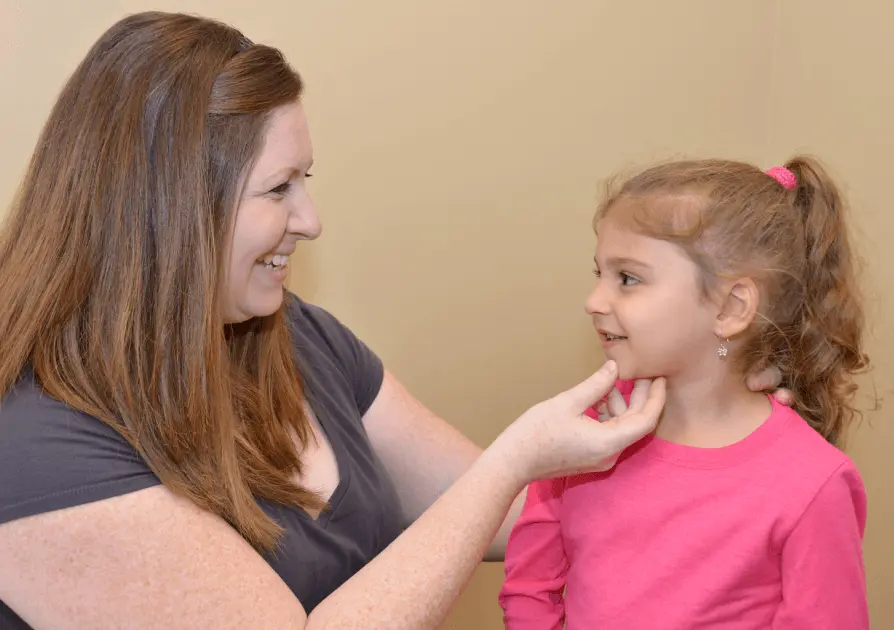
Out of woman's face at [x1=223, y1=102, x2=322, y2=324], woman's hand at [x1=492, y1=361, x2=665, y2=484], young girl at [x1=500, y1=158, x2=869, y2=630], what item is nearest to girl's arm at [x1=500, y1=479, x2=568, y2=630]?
young girl at [x1=500, y1=158, x2=869, y2=630]

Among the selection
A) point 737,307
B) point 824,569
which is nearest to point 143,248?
point 737,307

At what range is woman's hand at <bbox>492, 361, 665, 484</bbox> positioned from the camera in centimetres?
115

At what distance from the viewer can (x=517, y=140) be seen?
6.08 feet

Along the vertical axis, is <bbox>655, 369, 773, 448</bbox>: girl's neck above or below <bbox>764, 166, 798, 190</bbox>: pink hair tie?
below

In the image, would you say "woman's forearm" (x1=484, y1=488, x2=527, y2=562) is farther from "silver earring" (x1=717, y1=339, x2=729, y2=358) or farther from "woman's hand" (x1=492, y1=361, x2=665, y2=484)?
"silver earring" (x1=717, y1=339, x2=729, y2=358)

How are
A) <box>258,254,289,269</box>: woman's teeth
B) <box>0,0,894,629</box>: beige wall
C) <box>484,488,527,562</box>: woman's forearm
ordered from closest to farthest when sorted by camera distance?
<box>258,254,289,269</box>: woman's teeth
<box>484,488,527,562</box>: woman's forearm
<box>0,0,894,629</box>: beige wall

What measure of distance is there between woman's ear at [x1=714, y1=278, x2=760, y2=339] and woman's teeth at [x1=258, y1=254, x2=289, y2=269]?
566 millimetres

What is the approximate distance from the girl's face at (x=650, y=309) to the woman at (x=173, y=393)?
0.04m

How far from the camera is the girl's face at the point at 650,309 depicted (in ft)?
3.86

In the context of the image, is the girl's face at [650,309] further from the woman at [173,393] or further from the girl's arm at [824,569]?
the girl's arm at [824,569]

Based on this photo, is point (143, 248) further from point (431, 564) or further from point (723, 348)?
point (723, 348)

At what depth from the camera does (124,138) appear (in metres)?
1.06

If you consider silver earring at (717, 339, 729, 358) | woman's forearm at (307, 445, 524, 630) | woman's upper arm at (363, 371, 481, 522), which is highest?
silver earring at (717, 339, 729, 358)

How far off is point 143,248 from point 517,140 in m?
0.96
